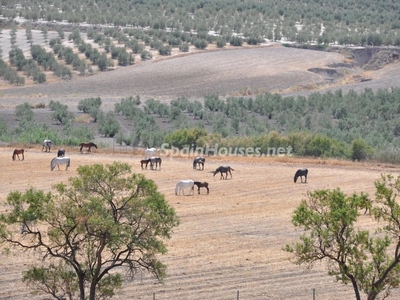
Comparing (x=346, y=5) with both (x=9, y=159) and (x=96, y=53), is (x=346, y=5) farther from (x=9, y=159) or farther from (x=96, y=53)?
(x=9, y=159)

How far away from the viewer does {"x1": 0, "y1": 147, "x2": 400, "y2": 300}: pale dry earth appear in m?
30.5

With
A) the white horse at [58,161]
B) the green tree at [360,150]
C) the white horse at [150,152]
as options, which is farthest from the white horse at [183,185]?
the green tree at [360,150]

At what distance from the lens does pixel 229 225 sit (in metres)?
41.4

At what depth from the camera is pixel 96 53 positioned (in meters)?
122

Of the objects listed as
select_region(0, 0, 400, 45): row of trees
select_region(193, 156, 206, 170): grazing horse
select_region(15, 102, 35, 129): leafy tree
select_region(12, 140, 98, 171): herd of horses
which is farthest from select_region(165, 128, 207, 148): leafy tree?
select_region(0, 0, 400, 45): row of trees

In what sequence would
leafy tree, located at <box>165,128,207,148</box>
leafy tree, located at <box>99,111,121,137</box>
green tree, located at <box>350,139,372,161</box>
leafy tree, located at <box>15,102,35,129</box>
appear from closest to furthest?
1. green tree, located at <box>350,139,372,161</box>
2. leafy tree, located at <box>165,128,207,148</box>
3. leafy tree, located at <box>99,111,121,137</box>
4. leafy tree, located at <box>15,102,35,129</box>

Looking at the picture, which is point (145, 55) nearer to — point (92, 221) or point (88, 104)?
point (88, 104)

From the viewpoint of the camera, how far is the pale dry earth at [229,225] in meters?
30.5

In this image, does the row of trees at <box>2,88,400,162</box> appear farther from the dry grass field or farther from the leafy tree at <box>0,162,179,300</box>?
the leafy tree at <box>0,162,179,300</box>

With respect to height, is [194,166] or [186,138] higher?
[186,138]

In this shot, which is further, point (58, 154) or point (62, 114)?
point (62, 114)

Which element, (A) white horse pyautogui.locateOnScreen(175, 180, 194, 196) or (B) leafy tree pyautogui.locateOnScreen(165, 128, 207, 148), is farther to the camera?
(B) leafy tree pyautogui.locateOnScreen(165, 128, 207, 148)

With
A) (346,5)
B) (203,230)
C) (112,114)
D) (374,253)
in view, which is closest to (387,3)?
(346,5)

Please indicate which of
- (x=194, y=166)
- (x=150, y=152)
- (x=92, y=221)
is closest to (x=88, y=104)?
(x=150, y=152)
